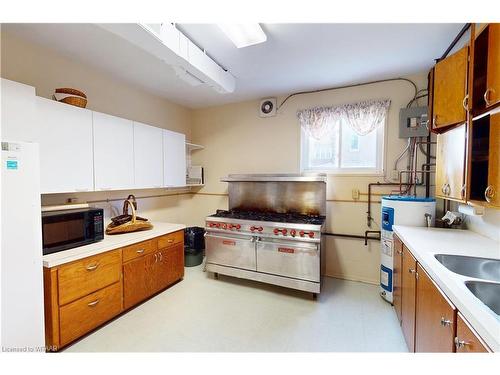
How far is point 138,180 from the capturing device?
2.55 metres

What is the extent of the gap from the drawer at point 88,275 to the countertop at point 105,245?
0.05 metres

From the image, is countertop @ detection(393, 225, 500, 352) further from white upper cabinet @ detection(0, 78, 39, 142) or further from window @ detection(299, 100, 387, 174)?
white upper cabinet @ detection(0, 78, 39, 142)

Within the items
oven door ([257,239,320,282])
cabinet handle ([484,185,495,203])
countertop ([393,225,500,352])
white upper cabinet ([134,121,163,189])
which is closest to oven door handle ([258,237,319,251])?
oven door ([257,239,320,282])

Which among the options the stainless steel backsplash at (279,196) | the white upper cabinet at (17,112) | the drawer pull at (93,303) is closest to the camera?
the white upper cabinet at (17,112)

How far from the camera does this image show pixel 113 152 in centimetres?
227

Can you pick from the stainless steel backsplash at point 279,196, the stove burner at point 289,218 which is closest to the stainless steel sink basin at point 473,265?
the stove burner at point 289,218

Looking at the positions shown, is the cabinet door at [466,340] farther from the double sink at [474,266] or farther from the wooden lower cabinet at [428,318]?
the double sink at [474,266]

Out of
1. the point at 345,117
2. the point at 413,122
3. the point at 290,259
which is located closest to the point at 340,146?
the point at 345,117

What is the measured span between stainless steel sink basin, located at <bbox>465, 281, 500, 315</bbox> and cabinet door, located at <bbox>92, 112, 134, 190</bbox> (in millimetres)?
2733

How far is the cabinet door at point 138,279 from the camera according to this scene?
210cm
